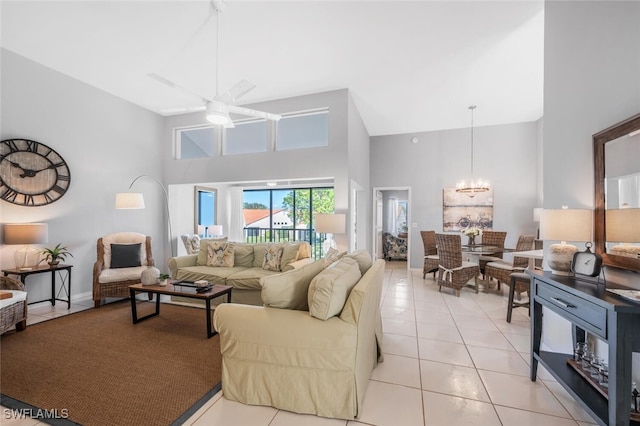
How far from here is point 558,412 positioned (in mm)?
1865

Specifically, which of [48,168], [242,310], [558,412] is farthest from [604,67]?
[48,168]

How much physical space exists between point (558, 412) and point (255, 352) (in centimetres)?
209

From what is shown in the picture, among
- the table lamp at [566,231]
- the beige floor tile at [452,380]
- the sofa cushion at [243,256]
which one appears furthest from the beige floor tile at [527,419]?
the sofa cushion at [243,256]

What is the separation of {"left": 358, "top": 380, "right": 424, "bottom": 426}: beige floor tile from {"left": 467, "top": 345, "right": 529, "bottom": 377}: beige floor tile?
833 millimetres

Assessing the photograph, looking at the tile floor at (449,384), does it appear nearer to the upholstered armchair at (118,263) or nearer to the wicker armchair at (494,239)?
the upholstered armchair at (118,263)

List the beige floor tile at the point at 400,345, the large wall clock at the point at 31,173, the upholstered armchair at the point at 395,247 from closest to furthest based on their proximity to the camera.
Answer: the beige floor tile at the point at 400,345, the large wall clock at the point at 31,173, the upholstered armchair at the point at 395,247

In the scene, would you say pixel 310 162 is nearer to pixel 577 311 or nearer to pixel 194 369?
pixel 194 369

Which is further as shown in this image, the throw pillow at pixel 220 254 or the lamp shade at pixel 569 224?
the throw pillow at pixel 220 254

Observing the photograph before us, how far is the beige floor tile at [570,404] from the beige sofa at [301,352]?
1404mm

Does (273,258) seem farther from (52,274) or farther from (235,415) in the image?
(52,274)

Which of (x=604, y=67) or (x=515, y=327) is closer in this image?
(x=604, y=67)

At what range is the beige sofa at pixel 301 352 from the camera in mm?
1753

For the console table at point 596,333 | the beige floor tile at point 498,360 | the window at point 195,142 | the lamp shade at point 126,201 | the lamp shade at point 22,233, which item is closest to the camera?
the console table at point 596,333

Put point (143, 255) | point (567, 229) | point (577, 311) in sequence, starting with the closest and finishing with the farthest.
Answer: point (577, 311) < point (567, 229) < point (143, 255)
